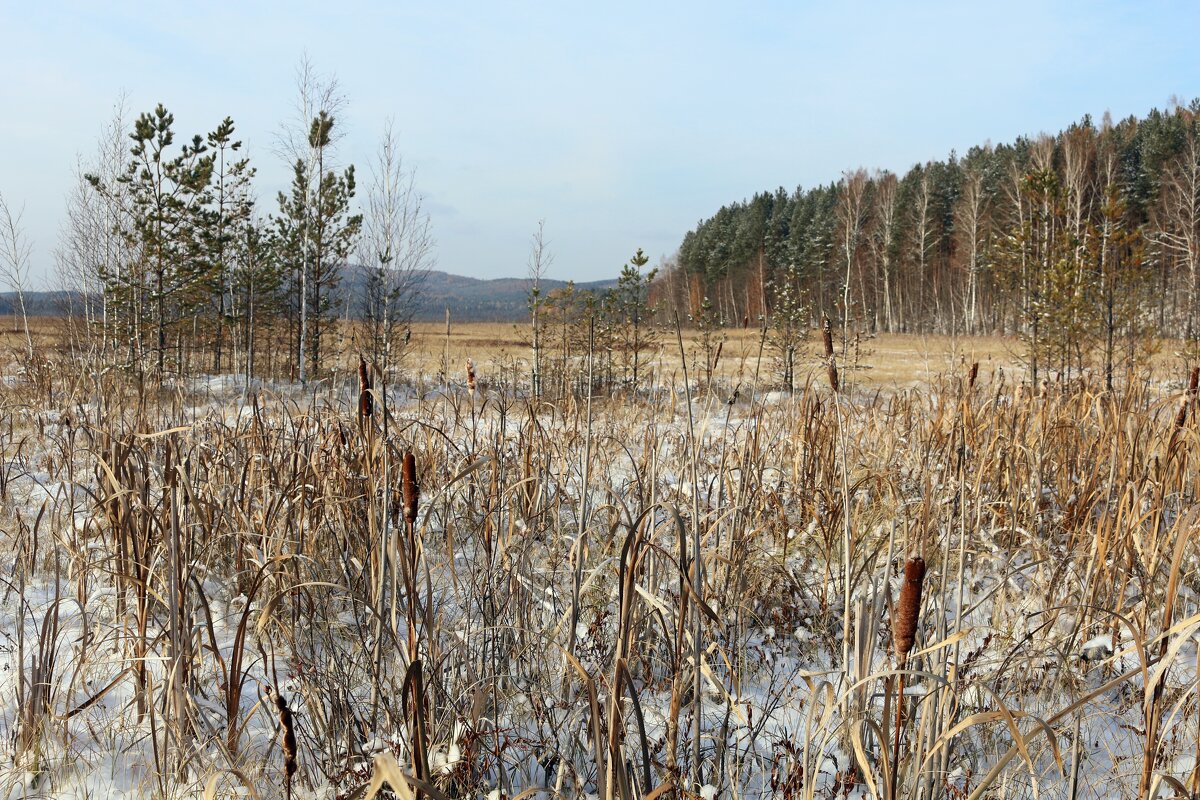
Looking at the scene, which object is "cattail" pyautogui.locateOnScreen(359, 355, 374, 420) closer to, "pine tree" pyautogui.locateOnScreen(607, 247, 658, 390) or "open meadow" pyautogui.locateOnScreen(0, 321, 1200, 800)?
"open meadow" pyautogui.locateOnScreen(0, 321, 1200, 800)

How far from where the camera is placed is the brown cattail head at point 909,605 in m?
0.97

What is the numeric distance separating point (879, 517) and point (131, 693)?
328cm

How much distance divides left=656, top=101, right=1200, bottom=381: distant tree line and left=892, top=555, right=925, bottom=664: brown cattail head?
1374mm

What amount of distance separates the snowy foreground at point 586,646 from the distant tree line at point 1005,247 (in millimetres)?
1117

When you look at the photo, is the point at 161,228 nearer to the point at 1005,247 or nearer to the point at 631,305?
the point at 631,305

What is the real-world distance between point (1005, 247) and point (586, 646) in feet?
46.4

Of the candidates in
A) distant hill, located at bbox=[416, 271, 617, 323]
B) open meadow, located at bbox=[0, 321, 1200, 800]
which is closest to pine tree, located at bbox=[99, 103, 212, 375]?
distant hill, located at bbox=[416, 271, 617, 323]

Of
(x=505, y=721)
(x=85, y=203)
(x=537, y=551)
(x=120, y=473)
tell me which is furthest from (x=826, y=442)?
(x=85, y=203)

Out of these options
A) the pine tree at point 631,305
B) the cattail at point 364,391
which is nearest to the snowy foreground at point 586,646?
the cattail at point 364,391

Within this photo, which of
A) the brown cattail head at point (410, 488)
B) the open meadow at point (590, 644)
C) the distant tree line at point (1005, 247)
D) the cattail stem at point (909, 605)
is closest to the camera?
the cattail stem at point (909, 605)

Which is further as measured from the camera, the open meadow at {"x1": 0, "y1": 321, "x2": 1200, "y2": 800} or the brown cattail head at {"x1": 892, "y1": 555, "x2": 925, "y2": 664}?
the open meadow at {"x1": 0, "y1": 321, "x2": 1200, "y2": 800}

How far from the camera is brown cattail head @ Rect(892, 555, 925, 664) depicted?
0.97 metres

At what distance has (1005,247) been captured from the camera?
13562 millimetres

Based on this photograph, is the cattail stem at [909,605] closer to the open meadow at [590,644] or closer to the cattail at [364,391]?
the open meadow at [590,644]
